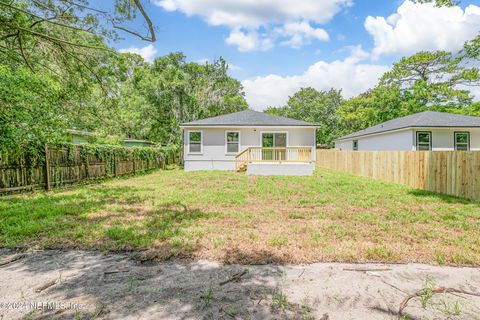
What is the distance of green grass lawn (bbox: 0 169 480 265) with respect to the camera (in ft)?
11.5

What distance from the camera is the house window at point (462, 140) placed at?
51.3 ft

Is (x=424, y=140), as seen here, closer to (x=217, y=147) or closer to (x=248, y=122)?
(x=248, y=122)

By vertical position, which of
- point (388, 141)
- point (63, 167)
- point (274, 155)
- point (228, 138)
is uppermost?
point (228, 138)

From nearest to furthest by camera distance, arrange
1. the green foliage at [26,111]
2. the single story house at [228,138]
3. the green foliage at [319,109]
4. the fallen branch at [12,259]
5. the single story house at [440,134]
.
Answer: the fallen branch at [12,259], the green foliage at [26,111], the single story house at [440,134], the single story house at [228,138], the green foliage at [319,109]

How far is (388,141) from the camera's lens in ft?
59.5

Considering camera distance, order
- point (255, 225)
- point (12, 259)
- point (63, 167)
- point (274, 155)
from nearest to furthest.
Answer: point (12, 259) → point (255, 225) → point (63, 167) → point (274, 155)

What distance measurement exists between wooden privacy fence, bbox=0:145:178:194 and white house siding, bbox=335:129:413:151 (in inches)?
661

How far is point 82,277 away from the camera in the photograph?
9.23 feet

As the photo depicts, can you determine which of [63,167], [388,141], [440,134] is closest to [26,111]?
[63,167]

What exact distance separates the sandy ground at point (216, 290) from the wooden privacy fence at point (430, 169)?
587 cm

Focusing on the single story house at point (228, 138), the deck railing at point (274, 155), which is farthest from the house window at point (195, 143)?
the deck railing at point (274, 155)

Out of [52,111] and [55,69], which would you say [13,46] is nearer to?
[55,69]

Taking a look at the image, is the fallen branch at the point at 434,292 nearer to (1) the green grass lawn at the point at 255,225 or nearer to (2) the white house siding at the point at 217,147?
(1) the green grass lawn at the point at 255,225

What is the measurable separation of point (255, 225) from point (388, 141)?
1713 centimetres
